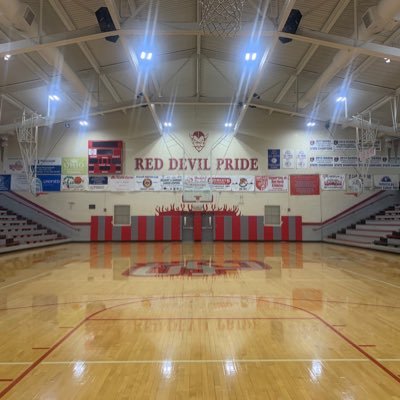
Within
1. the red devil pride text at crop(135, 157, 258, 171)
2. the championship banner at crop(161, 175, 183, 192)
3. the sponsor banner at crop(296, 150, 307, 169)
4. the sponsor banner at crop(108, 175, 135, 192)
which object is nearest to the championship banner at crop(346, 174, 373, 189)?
the sponsor banner at crop(296, 150, 307, 169)

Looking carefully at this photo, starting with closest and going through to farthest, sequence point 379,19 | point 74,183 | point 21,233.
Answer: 1. point 379,19
2. point 21,233
3. point 74,183

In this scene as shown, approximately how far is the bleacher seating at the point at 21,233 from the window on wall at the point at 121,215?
282 cm

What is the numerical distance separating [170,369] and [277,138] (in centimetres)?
1919

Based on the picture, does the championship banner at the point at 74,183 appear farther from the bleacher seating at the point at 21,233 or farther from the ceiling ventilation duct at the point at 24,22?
the ceiling ventilation duct at the point at 24,22

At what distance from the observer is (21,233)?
16.6m

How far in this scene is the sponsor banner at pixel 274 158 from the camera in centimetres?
2081

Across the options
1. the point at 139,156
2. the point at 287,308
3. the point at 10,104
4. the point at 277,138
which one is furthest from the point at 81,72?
the point at 287,308

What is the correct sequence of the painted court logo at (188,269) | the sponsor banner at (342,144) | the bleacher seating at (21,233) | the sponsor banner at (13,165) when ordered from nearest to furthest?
the painted court logo at (188,269) → the bleacher seating at (21,233) → the sponsor banner at (13,165) → the sponsor banner at (342,144)

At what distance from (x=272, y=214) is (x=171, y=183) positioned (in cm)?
561

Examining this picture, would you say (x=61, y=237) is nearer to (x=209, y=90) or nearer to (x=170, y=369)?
(x=209, y=90)

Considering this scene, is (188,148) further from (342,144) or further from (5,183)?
(5,183)

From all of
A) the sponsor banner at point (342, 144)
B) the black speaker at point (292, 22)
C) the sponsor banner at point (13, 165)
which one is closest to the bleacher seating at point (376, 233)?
the sponsor banner at point (342, 144)

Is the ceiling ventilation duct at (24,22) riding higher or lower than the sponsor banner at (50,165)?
higher

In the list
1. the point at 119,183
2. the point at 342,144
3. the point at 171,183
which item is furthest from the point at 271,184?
the point at 119,183
